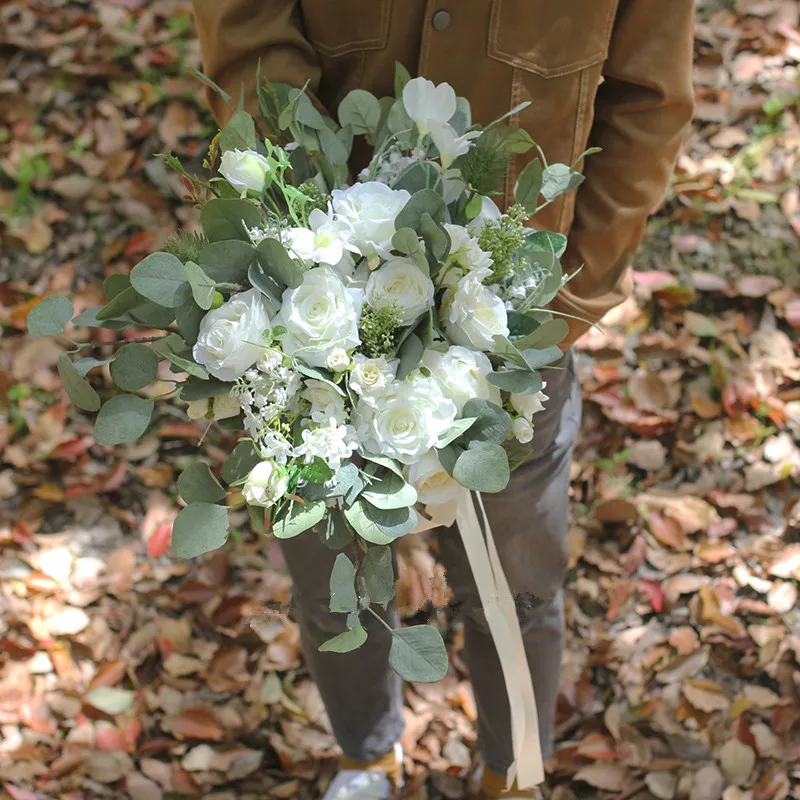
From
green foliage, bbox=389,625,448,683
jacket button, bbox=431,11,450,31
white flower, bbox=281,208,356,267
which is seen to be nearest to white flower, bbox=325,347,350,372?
white flower, bbox=281,208,356,267

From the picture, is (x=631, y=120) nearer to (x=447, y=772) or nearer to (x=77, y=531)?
(x=447, y=772)

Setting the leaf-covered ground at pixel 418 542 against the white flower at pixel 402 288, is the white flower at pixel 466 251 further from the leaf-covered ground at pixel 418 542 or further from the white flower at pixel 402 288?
the leaf-covered ground at pixel 418 542

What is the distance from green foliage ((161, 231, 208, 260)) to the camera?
39.9 inches

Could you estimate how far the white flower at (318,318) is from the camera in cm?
94

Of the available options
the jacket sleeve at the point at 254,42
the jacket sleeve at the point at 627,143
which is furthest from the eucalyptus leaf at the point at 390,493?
the jacket sleeve at the point at 254,42

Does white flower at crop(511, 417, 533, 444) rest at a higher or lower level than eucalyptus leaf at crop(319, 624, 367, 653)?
higher

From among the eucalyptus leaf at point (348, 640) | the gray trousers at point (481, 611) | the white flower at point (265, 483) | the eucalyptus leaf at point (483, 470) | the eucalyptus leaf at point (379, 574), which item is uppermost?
the eucalyptus leaf at point (483, 470)

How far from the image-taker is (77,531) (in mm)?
2398

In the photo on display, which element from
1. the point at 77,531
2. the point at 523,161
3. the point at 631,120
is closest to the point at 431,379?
the point at 523,161

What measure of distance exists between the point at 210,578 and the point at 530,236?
5.06ft

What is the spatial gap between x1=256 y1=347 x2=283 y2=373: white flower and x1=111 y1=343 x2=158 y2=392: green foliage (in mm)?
154

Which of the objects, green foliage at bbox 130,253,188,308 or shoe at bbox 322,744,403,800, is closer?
green foliage at bbox 130,253,188,308

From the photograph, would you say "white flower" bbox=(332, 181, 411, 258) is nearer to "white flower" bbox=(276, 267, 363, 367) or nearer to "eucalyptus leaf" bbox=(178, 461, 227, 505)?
"white flower" bbox=(276, 267, 363, 367)

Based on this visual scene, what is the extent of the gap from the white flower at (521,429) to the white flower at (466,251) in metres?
0.20
